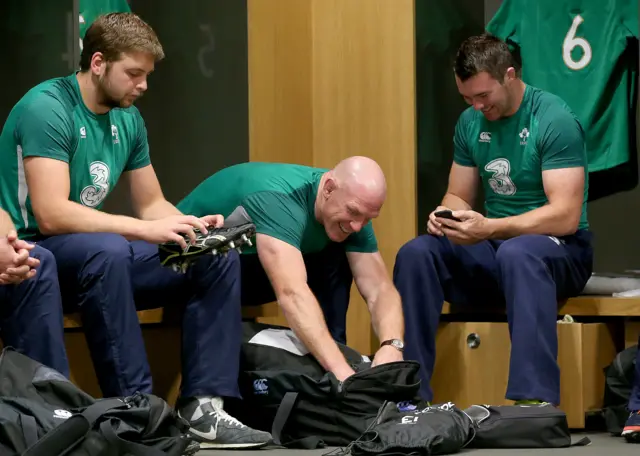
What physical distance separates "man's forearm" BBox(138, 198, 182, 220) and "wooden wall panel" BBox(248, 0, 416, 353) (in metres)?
0.92

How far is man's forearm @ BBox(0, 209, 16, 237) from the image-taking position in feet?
9.90

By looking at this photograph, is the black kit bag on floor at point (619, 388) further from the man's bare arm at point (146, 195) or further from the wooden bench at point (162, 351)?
the man's bare arm at point (146, 195)

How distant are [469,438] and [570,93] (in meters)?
1.71

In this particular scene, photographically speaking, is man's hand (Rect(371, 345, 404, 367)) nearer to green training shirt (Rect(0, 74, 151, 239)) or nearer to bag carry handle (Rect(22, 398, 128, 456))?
green training shirt (Rect(0, 74, 151, 239))

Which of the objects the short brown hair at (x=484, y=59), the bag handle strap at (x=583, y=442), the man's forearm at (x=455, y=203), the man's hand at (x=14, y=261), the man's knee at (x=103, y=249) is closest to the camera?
the man's hand at (x=14, y=261)

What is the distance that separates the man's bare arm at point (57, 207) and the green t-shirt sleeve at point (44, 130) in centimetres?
2

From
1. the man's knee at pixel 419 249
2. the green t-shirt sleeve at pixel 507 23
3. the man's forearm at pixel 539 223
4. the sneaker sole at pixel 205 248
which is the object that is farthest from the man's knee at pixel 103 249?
the green t-shirt sleeve at pixel 507 23

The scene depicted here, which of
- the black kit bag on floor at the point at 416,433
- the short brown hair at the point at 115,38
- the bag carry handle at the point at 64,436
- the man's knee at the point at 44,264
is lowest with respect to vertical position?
the black kit bag on floor at the point at 416,433

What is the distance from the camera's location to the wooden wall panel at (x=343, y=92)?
4473mm

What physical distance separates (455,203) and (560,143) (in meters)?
0.44

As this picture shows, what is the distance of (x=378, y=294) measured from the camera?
3.61 metres

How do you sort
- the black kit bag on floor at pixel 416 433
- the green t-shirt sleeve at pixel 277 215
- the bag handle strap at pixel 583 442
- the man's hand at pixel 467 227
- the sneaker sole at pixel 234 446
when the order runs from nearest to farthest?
the black kit bag on floor at pixel 416 433, the sneaker sole at pixel 234 446, the bag handle strap at pixel 583 442, the green t-shirt sleeve at pixel 277 215, the man's hand at pixel 467 227

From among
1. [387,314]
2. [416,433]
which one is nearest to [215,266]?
[387,314]

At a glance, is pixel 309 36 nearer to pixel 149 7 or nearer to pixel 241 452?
pixel 149 7
